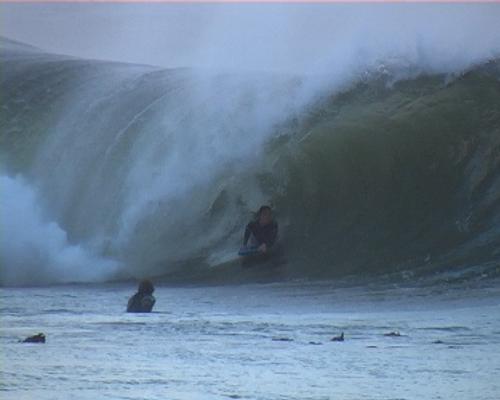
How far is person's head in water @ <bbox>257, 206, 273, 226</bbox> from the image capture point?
58.9ft

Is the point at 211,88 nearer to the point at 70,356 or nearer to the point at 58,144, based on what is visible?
the point at 58,144

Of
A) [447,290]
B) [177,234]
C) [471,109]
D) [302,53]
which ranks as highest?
[302,53]

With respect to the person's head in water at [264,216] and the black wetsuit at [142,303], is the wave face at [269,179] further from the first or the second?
the black wetsuit at [142,303]

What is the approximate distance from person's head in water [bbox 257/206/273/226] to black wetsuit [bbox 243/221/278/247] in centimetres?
4

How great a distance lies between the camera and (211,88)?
2253 centimetres

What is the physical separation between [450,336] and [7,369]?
11.0 feet

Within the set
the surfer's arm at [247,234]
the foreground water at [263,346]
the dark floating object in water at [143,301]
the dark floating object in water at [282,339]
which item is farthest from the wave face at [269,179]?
the dark floating object in water at [282,339]

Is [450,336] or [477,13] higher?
[477,13]

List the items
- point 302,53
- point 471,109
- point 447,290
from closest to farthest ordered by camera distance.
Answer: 1. point 447,290
2. point 471,109
3. point 302,53

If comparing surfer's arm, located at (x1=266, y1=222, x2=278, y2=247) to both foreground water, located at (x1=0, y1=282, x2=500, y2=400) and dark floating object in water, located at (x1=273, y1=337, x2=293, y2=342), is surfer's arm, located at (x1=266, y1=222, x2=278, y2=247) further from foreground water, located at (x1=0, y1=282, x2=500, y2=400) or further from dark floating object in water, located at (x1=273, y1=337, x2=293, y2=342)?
dark floating object in water, located at (x1=273, y1=337, x2=293, y2=342)

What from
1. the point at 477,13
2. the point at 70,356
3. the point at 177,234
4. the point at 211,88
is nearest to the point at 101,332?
the point at 70,356

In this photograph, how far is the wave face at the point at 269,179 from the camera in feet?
56.3

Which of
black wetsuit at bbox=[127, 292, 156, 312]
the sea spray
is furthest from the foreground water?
the sea spray

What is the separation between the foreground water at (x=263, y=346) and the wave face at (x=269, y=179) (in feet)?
4.86
